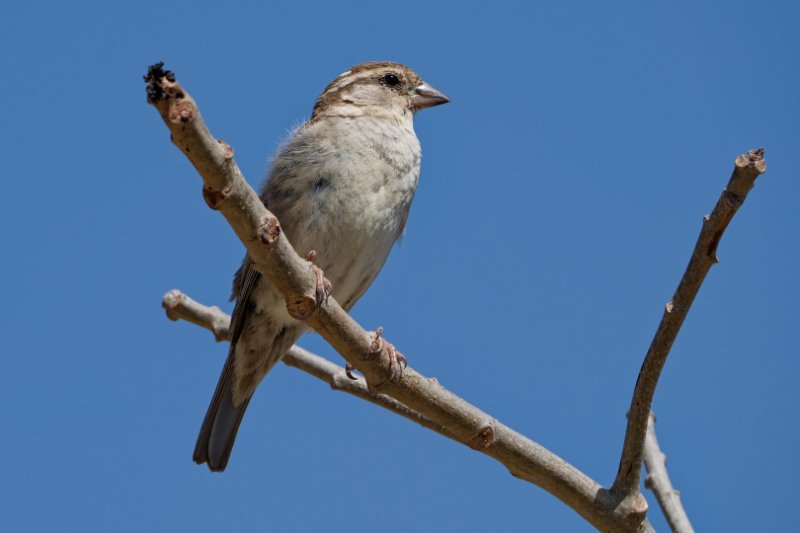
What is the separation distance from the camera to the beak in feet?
20.8

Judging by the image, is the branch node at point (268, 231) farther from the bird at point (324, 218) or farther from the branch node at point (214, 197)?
the bird at point (324, 218)

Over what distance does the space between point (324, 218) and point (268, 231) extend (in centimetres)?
177

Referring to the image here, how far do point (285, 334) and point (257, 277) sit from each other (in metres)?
0.43

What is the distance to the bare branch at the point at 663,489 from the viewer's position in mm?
4336

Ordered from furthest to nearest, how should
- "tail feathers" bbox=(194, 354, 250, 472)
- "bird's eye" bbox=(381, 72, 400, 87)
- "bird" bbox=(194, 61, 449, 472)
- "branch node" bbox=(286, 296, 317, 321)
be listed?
"bird's eye" bbox=(381, 72, 400, 87)
"tail feathers" bbox=(194, 354, 250, 472)
"bird" bbox=(194, 61, 449, 472)
"branch node" bbox=(286, 296, 317, 321)

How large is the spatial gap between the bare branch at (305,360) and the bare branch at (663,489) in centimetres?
102

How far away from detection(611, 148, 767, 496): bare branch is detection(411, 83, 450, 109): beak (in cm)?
322

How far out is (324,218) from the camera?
5102 mm

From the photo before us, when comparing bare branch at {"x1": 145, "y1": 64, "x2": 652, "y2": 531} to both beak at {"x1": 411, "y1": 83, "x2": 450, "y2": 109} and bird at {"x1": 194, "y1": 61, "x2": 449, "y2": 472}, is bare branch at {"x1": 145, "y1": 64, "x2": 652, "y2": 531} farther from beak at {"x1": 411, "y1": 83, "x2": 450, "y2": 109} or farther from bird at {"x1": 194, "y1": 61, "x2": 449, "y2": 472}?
beak at {"x1": 411, "y1": 83, "x2": 450, "y2": 109}

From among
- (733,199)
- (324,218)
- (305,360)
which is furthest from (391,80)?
(733,199)

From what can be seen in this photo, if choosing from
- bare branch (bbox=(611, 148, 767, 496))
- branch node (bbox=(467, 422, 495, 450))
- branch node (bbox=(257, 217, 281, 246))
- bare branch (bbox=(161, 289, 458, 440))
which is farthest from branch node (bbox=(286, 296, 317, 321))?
bare branch (bbox=(611, 148, 767, 496))

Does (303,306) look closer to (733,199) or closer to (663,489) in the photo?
(733,199)

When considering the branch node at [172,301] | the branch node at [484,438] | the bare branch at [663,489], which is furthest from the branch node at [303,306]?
the branch node at [172,301]

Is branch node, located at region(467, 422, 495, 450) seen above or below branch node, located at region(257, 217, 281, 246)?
below
